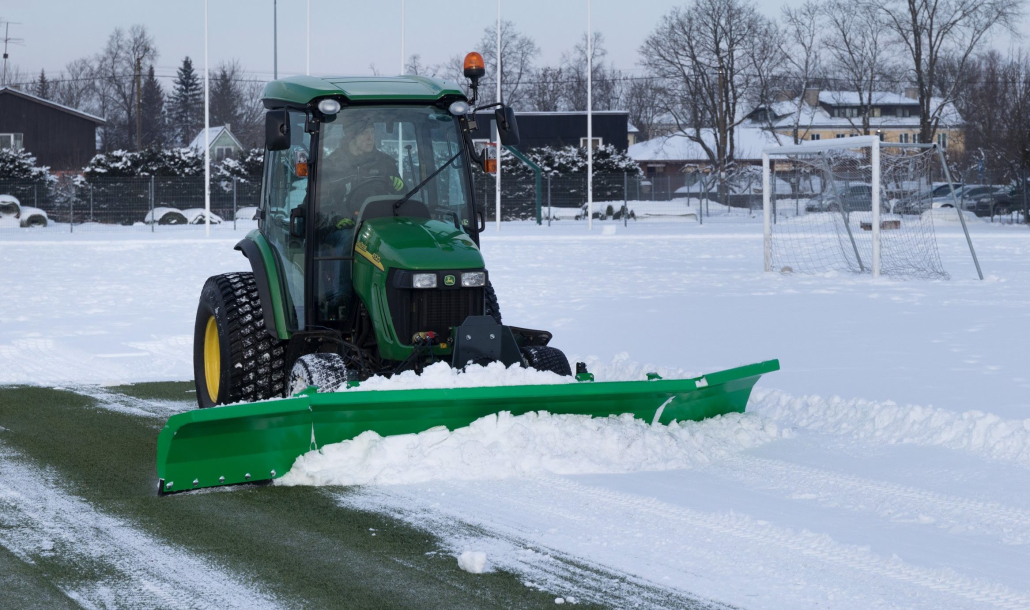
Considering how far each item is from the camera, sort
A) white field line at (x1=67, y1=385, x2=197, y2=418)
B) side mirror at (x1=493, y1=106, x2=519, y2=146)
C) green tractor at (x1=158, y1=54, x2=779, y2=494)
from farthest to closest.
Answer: white field line at (x1=67, y1=385, x2=197, y2=418)
side mirror at (x1=493, y1=106, x2=519, y2=146)
green tractor at (x1=158, y1=54, x2=779, y2=494)

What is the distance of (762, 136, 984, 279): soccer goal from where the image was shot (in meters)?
18.9

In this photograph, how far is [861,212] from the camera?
70.0 ft

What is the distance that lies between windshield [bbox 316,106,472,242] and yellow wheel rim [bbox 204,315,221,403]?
1534 mm

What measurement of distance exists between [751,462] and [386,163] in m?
2.78

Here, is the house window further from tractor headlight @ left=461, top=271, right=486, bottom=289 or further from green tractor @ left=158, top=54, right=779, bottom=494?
tractor headlight @ left=461, top=271, right=486, bottom=289

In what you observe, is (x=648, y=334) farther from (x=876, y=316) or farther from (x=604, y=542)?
(x=604, y=542)

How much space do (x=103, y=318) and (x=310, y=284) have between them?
7.68 meters

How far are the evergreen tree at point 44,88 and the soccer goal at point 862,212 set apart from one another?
252ft

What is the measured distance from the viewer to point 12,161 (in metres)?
44.0

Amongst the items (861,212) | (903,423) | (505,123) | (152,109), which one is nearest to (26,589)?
(505,123)

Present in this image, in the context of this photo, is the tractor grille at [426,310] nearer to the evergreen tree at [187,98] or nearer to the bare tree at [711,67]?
the bare tree at [711,67]

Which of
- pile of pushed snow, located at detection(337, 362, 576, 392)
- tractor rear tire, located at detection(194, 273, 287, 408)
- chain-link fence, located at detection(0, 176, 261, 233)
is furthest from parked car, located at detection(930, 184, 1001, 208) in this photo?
pile of pushed snow, located at detection(337, 362, 576, 392)

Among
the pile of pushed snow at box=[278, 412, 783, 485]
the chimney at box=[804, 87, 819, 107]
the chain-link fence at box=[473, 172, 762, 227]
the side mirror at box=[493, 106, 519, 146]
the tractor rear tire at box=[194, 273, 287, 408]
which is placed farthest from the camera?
the chimney at box=[804, 87, 819, 107]

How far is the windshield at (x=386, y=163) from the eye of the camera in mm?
7020
